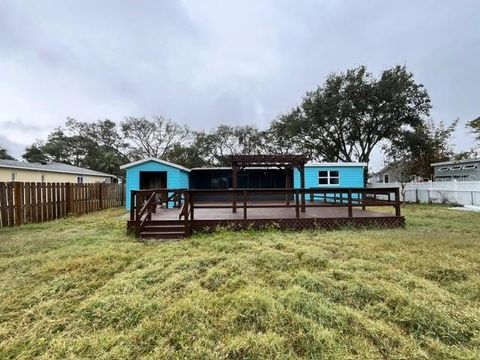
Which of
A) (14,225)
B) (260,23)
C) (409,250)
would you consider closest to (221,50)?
(260,23)

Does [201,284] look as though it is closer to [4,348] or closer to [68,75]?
[4,348]

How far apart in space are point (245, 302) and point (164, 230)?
14.8 ft

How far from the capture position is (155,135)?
31172 millimetres

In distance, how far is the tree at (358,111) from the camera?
70.4 feet

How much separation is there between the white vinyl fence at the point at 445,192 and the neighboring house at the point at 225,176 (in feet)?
15.9

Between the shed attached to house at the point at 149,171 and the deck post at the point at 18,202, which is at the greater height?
the shed attached to house at the point at 149,171

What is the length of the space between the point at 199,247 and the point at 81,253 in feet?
7.18

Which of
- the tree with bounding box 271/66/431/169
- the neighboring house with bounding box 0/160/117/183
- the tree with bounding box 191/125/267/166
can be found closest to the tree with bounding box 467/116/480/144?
the tree with bounding box 271/66/431/169

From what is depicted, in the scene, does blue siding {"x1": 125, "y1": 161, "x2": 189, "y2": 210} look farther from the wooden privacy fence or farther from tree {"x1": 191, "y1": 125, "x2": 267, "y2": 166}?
tree {"x1": 191, "y1": 125, "x2": 267, "y2": 166}

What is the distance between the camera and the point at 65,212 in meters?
11.2

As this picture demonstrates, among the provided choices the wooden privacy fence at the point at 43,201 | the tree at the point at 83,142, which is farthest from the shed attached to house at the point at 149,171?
the tree at the point at 83,142

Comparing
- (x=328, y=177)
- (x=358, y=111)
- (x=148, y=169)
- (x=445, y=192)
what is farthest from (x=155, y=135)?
(x=445, y=192)

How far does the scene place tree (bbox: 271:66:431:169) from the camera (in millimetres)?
21469

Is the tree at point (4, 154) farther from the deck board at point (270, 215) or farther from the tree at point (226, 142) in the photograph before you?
the deck board at point (270, 215)
